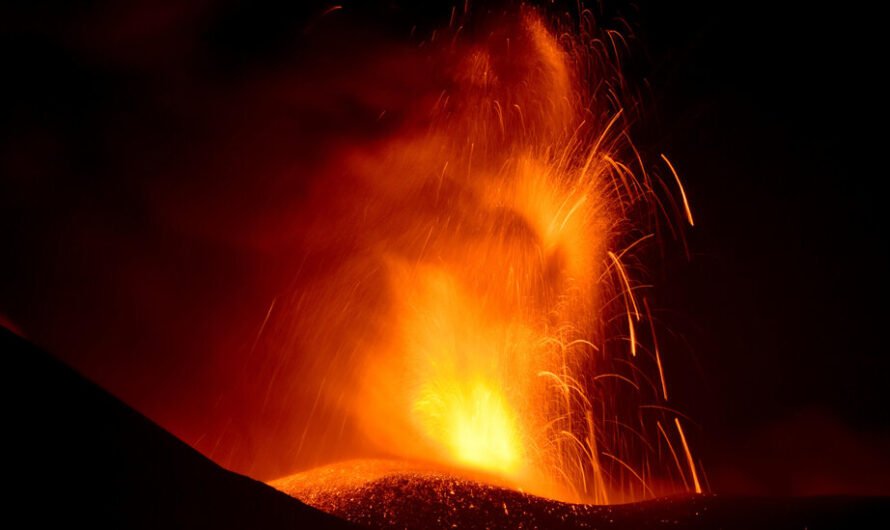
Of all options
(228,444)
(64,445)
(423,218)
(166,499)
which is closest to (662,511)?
(166,499)

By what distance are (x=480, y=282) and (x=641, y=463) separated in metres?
8.67

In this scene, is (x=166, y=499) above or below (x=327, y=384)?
below

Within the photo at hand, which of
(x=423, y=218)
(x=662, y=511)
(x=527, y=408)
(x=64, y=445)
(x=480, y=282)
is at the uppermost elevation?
(x=423, y=218)

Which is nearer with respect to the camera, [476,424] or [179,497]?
[179,497]

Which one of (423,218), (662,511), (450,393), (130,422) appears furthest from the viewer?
(423,218)

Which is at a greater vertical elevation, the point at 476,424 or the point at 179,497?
the point at 476,424

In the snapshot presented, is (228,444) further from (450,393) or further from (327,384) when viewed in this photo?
(450,393)

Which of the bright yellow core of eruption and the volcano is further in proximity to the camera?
the bright yellow core of eruption

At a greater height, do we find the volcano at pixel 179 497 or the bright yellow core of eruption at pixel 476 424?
the bright yellow core of eruption at pixel 476 424

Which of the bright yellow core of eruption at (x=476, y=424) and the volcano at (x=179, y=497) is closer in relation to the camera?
the volcano at (x=179, y=497)

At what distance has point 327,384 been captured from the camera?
18234mm

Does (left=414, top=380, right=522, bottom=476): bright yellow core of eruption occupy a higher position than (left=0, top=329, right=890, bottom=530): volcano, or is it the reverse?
(left=414, top=380, right=522, bottom=476): bright yellow core of eruption

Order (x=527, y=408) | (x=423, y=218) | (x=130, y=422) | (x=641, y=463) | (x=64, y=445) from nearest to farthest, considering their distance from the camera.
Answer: (x=64, y=445) → (x=130, y=422) → (x=527, y=408) → (x=423, y=218) → (x=641, y=463)

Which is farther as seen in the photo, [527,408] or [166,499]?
[527,408]
